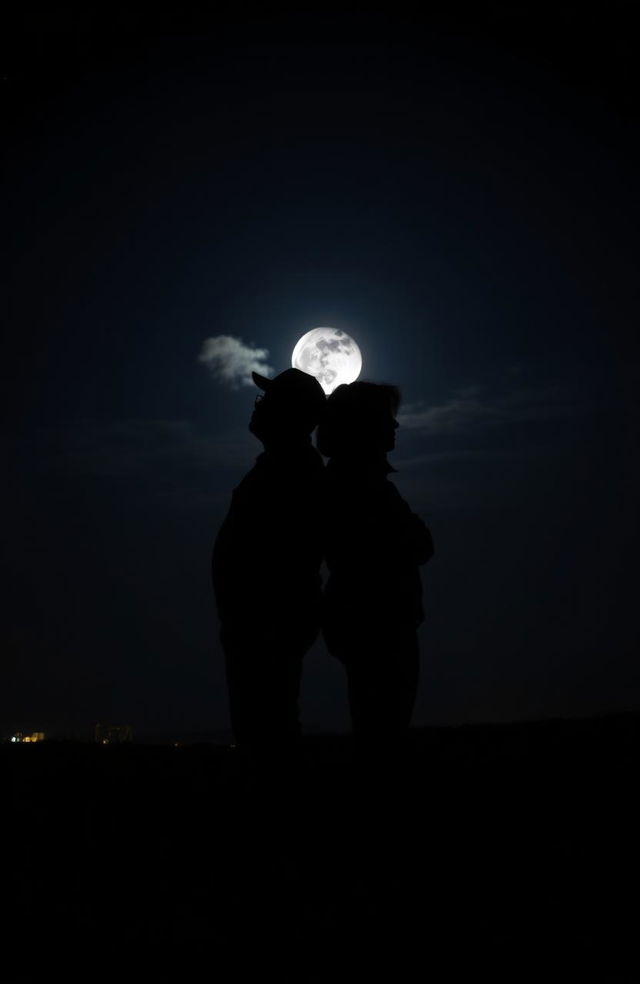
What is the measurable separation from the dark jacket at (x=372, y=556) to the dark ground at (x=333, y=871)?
3.02ft

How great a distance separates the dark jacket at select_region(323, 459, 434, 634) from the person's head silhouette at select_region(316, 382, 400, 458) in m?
0.19

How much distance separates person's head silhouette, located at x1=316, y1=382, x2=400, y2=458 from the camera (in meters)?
5.16

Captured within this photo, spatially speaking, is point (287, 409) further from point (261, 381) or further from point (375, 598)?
point (375, 598)

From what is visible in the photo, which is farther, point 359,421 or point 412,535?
point 359,421

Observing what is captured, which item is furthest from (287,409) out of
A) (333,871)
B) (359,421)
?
(333,871)

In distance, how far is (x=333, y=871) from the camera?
421 centimetres

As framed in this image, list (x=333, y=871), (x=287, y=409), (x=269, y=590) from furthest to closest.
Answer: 1. (x=287, y=409)
2. (x=269, y=590)
3. (x=333, y=871)

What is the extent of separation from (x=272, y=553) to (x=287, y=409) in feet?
3.14

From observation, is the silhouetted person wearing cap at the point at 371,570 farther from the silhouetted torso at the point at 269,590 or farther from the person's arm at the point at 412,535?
the silhouetted torso at the point at 269,590

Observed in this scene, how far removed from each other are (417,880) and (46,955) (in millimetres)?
1829

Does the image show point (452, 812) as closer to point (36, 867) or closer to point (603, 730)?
point (36, 867)

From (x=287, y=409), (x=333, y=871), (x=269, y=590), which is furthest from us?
(x=287, y=409)

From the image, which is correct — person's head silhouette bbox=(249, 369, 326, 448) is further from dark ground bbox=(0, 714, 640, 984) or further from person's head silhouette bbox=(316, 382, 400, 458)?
dark ground bbox=(0, 714, 640, 984)

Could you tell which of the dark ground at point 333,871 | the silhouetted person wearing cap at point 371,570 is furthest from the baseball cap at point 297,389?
the dark ground at point 333,871
